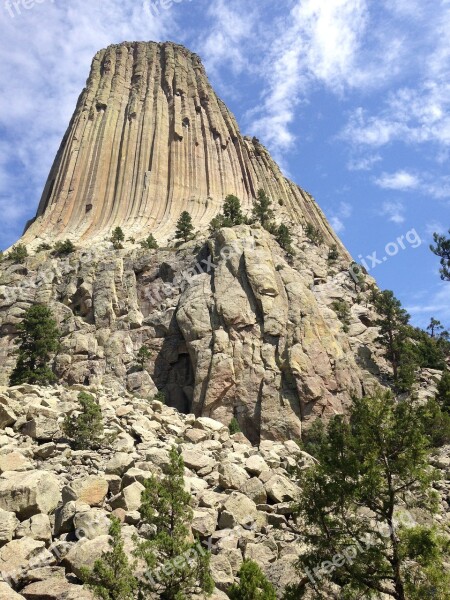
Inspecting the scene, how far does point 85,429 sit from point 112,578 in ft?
37.1

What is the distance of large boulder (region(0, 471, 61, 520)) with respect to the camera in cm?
1573

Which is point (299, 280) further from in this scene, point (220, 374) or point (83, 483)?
point (83, 483)

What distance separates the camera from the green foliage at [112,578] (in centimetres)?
1143

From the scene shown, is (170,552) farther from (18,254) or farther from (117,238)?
(18,254)

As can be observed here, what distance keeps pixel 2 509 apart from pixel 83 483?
2.62 m

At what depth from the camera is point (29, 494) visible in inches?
630

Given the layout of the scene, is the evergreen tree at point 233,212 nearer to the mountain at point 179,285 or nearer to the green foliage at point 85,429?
the mountain at point 179,285

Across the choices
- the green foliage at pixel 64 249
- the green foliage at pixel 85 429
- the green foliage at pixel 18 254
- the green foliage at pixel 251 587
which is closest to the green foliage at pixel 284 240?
the green foliage at pixel 64 249

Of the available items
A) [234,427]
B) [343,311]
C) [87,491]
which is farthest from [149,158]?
[87,491]

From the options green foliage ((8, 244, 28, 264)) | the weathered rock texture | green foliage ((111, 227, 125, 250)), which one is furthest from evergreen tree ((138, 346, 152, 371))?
the weathered rock texture

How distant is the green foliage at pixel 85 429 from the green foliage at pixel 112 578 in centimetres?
1025

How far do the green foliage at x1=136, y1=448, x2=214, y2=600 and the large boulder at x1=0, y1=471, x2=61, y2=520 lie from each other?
394cm

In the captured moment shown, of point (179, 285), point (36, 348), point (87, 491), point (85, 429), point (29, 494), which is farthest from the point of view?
point (179, 285)

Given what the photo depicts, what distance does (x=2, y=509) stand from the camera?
50.1 feet
